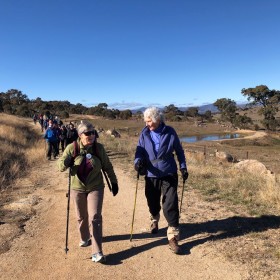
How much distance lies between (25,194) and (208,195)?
491cm

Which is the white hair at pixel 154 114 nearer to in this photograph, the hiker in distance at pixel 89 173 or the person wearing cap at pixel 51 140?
the hiker in distance at pixel 89 173

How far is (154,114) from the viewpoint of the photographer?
220 inches

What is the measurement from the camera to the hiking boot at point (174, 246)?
5.44 m

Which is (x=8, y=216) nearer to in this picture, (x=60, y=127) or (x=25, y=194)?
(x=25, y=194)

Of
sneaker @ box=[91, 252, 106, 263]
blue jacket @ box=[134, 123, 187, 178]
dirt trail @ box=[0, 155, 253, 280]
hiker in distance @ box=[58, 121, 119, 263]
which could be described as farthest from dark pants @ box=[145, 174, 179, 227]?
sneaker @ box=[91, 252, 106, 263]

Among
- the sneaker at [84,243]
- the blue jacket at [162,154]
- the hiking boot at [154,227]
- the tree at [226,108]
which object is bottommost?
the sneaker at [84,243]

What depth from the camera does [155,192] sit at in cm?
593

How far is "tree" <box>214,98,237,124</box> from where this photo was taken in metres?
90.3

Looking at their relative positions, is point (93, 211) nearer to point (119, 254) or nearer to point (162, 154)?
point (119, 254)

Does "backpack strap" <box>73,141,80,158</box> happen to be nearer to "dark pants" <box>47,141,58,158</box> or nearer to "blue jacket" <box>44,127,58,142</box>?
"blue jacket" <box>44,127,58,142</box>

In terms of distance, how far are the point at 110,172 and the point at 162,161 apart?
34.4 inches

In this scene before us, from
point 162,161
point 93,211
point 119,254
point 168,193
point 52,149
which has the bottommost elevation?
point 119,254

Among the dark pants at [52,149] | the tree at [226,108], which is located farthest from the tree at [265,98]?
the dark pants at [52,149]

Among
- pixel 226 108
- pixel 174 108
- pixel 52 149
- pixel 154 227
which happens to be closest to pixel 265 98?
pixel 226 108
